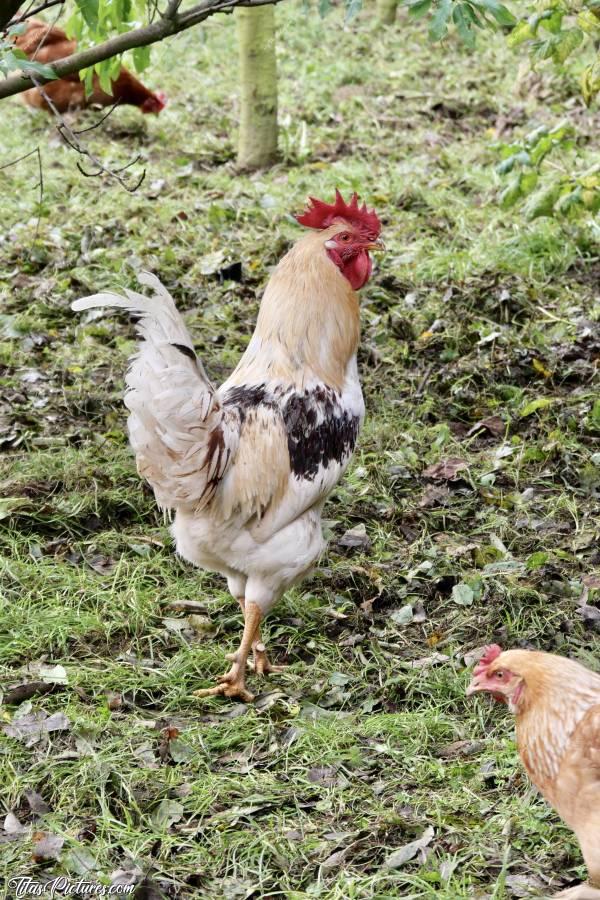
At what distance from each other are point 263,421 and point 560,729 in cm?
181

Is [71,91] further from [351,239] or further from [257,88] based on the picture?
[351,239]

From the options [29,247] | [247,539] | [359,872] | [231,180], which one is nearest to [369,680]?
[247,539]

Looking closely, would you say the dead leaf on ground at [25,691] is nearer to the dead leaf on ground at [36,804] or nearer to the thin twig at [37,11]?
the dead leaf on ground at [36,804]

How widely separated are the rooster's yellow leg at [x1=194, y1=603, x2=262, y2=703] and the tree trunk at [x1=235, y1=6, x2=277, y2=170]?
Answer: 6205 mm

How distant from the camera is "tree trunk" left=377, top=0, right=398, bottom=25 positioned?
1434cm

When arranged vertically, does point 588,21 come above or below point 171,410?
above

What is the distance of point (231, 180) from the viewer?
9.38 metres

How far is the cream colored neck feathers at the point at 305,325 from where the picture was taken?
446cm

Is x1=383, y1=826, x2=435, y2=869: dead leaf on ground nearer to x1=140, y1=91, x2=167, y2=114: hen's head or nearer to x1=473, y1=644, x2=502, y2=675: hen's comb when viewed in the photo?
x1=473, y1=644, x2=502, y2=675: hen's comb

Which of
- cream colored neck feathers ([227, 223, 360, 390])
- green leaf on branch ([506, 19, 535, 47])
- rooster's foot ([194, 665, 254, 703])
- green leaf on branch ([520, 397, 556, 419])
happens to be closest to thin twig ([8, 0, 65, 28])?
cream colored neck feathers ([227, 223, 360, 390])

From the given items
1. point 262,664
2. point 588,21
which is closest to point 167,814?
point 262,664

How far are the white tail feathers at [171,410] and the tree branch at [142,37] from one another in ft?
3.30

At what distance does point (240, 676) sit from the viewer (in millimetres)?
4188

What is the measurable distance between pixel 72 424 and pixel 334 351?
80.1 inches
